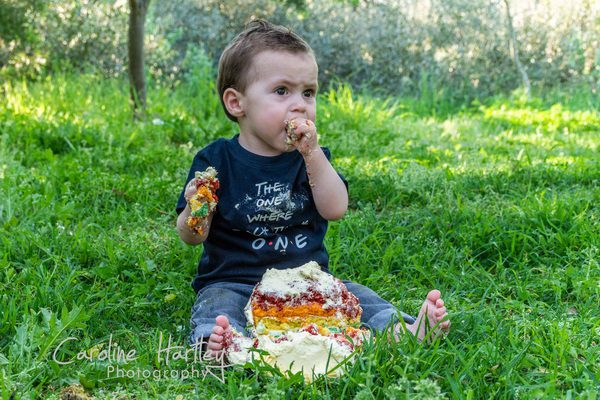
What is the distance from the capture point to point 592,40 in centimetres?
958

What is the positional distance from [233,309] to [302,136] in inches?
24.9

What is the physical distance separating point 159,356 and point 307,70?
3.53ft

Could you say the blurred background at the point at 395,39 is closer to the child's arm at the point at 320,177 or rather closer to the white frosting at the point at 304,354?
the child's arm at the point at 320,177

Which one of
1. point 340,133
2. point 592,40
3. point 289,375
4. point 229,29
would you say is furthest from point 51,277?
point 592,40

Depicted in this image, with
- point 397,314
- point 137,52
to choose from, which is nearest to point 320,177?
point 397,314

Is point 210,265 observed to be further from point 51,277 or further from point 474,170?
point 474,170

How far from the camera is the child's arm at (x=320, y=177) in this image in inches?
93.9

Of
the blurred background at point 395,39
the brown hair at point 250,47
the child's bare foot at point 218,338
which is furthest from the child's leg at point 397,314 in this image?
the blurred background at point 395,39

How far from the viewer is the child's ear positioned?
8.53ft

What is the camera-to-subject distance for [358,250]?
3322mm

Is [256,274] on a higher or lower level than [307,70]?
lower

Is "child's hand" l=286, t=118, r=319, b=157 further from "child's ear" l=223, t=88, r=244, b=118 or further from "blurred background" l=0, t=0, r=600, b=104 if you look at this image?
"blurred background" l=0, t=0, r=600, b=104

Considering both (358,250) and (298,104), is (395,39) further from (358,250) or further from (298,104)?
(298,104)

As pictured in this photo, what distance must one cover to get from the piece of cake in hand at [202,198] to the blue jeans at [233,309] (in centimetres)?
27
